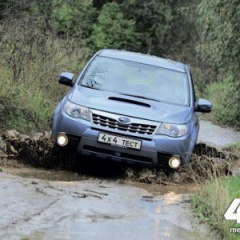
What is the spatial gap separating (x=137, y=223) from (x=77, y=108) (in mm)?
2607

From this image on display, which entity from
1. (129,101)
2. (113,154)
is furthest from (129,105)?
(113,154)

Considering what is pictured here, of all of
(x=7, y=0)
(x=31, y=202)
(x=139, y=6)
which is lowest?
(x=139, y=6)

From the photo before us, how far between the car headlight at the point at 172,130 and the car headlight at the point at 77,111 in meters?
0.95

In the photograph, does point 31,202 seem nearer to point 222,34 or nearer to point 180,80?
point 180,80

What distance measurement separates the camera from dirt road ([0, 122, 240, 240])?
5422 millimetres

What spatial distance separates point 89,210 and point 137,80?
11.4 ft

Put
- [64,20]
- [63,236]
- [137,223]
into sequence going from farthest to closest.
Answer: [64,20], [137,223], [63,236]

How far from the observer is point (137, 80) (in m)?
9.27

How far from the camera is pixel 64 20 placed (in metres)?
23.3

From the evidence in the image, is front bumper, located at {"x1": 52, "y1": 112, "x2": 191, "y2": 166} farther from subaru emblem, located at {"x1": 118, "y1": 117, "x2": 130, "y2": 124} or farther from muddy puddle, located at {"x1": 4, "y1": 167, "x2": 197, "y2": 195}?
muddy puddle, located at {"x1": 4, "y1": 167, "x2": 197, "y2": 195}

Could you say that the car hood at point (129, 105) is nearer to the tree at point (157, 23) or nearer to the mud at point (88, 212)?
the mud at point (88, 212)

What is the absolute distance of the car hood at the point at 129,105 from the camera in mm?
8102

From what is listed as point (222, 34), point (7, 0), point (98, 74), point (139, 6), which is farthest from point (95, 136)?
point (139, 6)

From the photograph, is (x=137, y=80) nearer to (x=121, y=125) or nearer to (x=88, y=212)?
(x=121, y=125)
